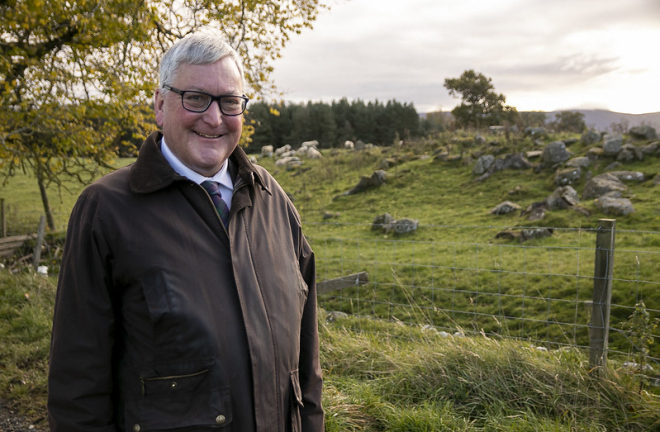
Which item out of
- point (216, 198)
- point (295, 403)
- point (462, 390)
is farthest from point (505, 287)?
point (216, 198)

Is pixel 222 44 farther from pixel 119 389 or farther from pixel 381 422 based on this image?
pixel 381 422

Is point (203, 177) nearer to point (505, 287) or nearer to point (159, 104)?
point (159, 104)

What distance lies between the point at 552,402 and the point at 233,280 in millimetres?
2741

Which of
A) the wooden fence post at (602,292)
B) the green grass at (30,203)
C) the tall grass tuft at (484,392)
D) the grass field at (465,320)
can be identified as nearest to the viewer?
the tall grass tuft at (484,392)

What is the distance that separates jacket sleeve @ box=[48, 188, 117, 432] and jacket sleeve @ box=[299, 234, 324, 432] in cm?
83

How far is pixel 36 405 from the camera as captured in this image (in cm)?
405

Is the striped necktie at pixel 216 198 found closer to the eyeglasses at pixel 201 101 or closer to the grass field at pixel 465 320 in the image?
the eyeglasses at pixel 201 101

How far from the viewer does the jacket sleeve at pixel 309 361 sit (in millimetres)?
2107

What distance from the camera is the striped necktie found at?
1.89 meters

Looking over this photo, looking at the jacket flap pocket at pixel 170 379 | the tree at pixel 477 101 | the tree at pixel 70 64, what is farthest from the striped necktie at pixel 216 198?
the tree at pixel 477 101

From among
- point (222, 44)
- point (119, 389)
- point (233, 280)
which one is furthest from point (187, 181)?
point (119, 389)

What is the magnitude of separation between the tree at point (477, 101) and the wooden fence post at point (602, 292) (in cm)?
3399

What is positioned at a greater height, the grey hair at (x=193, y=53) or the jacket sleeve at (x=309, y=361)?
the grey hair at (x=193, y=53)

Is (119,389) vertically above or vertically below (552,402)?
above
